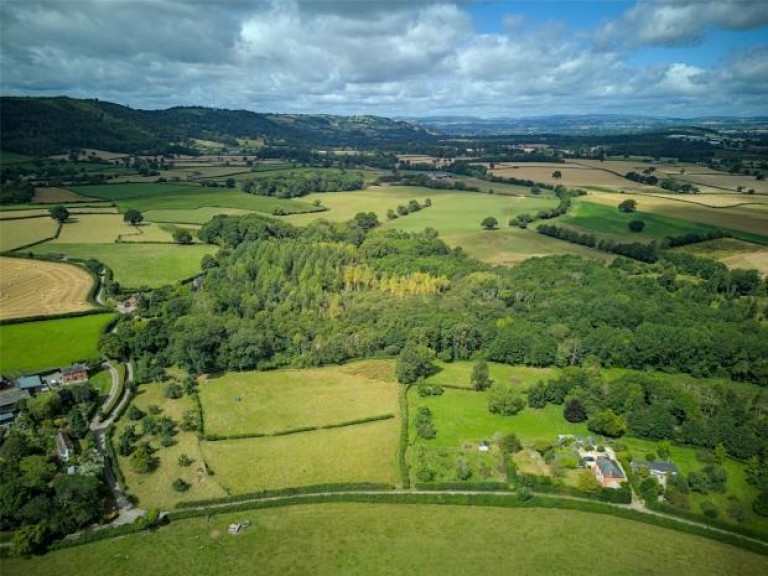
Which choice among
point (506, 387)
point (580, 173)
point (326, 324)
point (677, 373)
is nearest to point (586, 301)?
point (677, 373)

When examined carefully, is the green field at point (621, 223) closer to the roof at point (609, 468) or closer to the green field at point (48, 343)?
the roof at point (609, 468)

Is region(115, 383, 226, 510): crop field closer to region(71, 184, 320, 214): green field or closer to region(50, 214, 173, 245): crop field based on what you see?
region(50, 214, 173, 245): crop field

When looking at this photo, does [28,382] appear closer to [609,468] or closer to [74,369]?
[74,369]

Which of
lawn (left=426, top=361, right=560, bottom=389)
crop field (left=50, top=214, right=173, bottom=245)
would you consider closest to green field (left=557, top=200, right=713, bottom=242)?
lawn (left=426, top=361, right=560, bottom=389)

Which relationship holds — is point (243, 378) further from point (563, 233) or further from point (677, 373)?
point (563, 233)

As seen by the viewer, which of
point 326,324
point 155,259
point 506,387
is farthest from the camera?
point 155,259

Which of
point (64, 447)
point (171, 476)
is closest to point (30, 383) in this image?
point (64, 447)

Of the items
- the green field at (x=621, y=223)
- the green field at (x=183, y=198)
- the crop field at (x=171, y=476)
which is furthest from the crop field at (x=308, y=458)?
the green field at (x=183, y=198)
